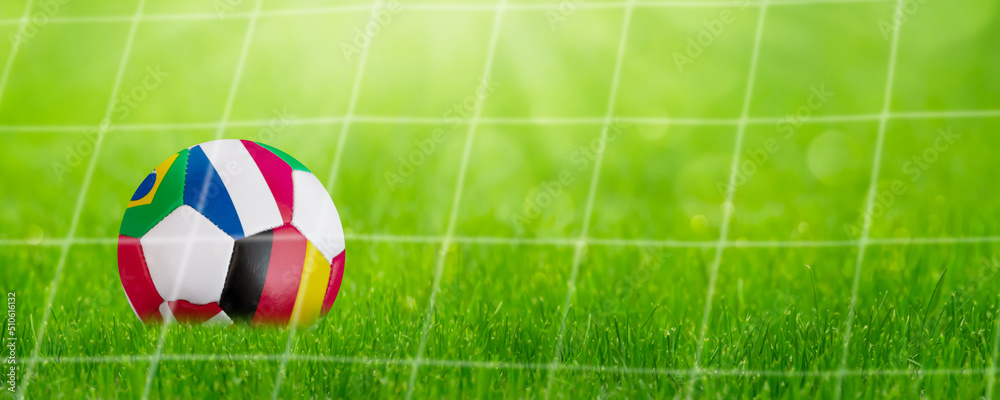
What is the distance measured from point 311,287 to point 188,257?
1.36 ft

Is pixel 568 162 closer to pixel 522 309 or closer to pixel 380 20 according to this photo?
pixel 380 20

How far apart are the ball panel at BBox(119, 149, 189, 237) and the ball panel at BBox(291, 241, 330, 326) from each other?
0.48 m

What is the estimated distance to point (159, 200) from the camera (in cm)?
324

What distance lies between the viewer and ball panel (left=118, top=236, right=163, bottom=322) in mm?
3209

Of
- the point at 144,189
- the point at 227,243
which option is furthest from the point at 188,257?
the point at 144,189

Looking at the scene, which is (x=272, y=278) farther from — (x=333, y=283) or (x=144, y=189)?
(x=144, y=189)

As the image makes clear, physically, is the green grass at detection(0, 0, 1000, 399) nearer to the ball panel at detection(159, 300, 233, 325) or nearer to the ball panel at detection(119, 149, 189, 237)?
the ball panel at detection(159, 300, 233, 325)

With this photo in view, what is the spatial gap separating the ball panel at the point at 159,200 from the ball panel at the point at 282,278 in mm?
377

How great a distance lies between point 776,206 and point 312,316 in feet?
10.9

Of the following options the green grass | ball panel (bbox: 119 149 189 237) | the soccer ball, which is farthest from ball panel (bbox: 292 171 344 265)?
ball panel (bbox: 119 149 189 237)

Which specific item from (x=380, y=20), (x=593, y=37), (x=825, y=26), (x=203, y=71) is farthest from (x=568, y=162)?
(x=203, y=71)

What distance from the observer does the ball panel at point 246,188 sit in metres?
3.16

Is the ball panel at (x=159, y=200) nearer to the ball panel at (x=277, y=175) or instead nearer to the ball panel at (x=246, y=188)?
the ball panel at (x=246, y=188)

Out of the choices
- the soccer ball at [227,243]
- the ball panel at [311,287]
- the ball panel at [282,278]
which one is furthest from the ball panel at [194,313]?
the ball panel at [311,287]
